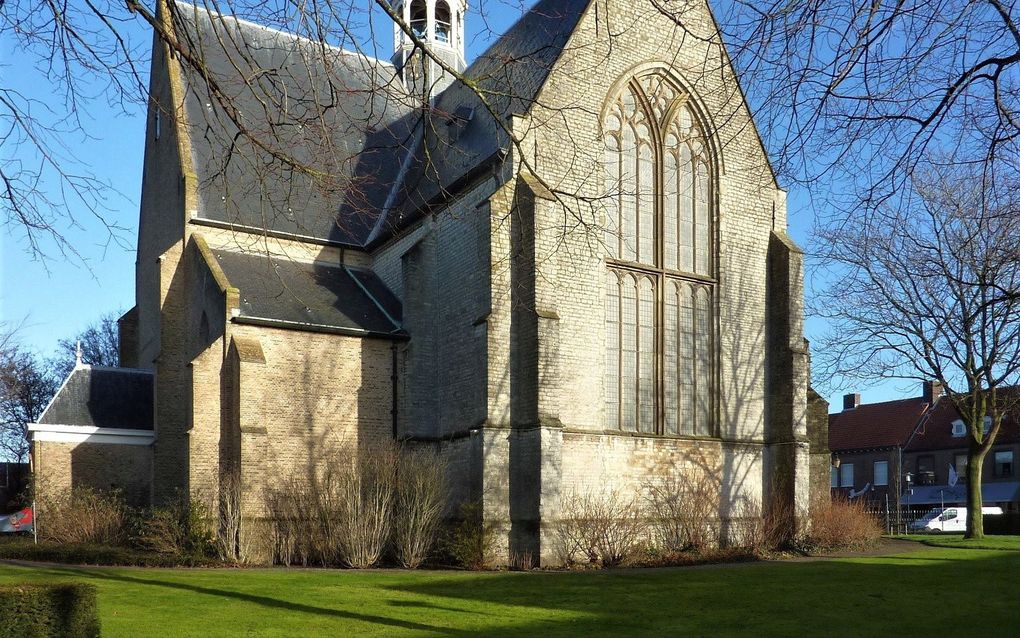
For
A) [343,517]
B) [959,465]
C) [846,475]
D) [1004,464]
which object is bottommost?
[846,475]

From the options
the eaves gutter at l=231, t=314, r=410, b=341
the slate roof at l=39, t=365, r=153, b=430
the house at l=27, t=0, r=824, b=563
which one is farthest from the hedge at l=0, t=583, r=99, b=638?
the slate roof at l=39, t=365, r=153, b=430

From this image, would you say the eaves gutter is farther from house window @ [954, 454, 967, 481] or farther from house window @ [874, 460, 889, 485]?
house window @ [954, 454, 967, 481]

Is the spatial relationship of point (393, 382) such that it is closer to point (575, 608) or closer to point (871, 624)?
point (575, 608)

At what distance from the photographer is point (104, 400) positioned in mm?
27375

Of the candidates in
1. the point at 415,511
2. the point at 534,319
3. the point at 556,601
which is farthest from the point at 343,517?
the point at 556,601

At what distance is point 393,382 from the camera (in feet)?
80.4

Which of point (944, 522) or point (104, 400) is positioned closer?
point (104, 400)

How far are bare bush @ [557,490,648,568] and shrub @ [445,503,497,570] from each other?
1557 mm

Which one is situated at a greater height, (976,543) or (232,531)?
(232,531)

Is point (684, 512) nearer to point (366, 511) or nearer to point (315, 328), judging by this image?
point (366, 511)

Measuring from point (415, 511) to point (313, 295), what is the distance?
780cm

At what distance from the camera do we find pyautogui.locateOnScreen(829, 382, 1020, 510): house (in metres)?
54.2

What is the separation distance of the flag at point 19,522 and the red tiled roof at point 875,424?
47.6 meters

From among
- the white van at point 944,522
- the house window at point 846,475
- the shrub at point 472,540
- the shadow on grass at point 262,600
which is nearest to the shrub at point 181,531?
the shadow on grass at point 262,600
